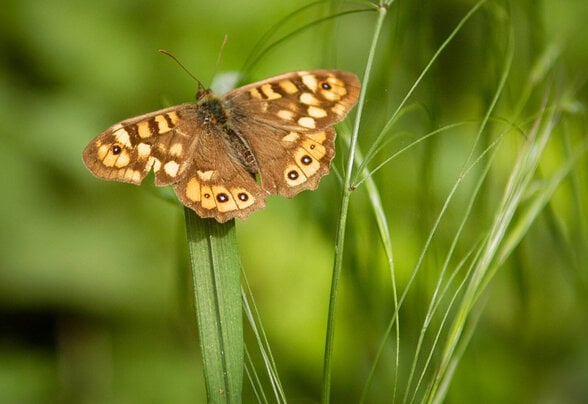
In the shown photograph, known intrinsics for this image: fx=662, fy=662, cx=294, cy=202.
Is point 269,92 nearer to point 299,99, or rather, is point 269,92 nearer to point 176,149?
point 299,99

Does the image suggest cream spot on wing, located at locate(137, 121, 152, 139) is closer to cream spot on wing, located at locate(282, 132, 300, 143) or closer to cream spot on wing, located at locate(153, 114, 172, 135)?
cream spot on wing, located at locate(153, 114, 172, 135)

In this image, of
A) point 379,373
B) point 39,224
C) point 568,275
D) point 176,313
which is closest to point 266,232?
point 176,313

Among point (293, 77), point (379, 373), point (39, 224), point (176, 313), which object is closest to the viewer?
point (293, 77)

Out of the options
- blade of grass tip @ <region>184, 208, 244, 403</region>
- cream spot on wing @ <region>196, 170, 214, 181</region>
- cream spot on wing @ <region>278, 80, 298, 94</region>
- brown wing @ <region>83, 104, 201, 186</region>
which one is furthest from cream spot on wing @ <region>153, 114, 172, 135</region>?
blade of grass tip @ <region>184, 208, 244, 403</region>

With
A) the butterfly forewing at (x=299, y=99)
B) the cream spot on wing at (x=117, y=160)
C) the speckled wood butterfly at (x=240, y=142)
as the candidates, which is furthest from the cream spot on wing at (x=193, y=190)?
the butterfly forewing at (x=299, y=99)

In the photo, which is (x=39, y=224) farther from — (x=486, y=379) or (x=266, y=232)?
(x=486, y=379)
